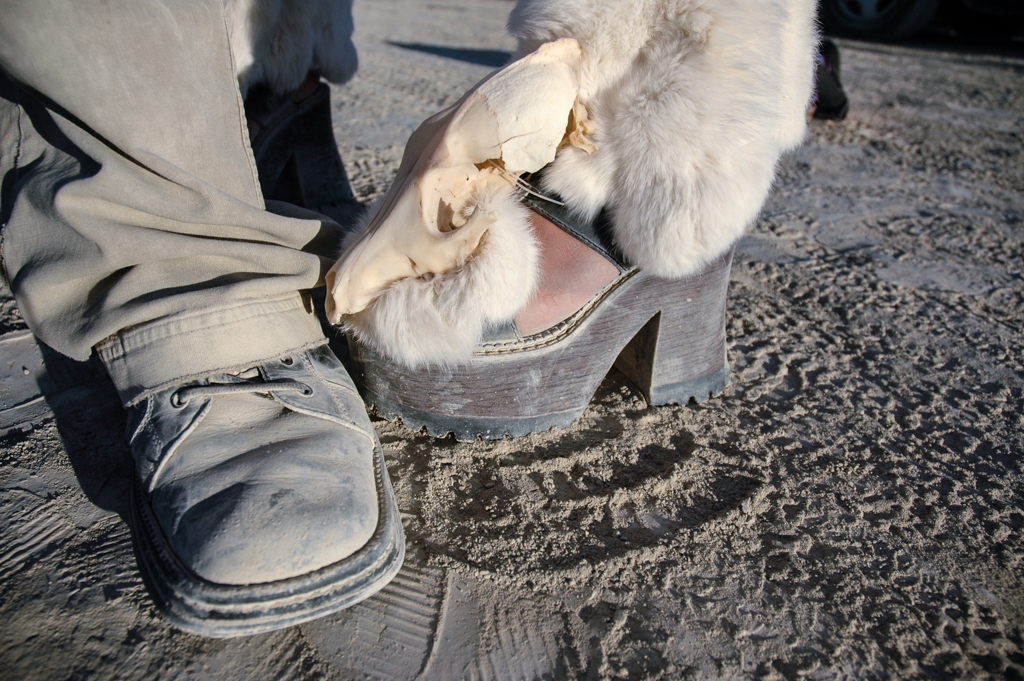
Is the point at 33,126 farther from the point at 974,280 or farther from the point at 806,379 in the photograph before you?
the point at 974,280

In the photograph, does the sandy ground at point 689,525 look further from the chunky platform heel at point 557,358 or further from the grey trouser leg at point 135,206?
the grey trouser leg at point 135,206

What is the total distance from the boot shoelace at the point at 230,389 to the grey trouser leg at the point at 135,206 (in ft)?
0.07

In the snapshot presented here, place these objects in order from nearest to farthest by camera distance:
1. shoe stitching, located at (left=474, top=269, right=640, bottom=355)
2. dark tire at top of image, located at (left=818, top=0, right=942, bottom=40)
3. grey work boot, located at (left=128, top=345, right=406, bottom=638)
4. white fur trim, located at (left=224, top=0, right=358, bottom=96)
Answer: grey work boot, located at (left=128, top=345, right=406, bottom=638)
shoe stitching, located at (left=474, top=269, right=640, bottom=355)
white fur trim, located at (left=224, top=0, right=358, bottom=96)
dark tire at top of image, located at (left=818, top=0, right=942, bottom=40)

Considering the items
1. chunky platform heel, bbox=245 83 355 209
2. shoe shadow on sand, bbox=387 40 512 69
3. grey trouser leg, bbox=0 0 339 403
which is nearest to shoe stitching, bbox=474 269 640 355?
grey trouser leg, bbox=0 0 339 403

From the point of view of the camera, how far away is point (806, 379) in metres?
1.15

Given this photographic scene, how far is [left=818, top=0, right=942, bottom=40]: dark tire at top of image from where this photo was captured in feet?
14.9

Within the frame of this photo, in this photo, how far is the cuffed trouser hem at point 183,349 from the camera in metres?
0.80

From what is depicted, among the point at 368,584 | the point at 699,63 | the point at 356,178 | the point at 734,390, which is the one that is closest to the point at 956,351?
the point at 734,390

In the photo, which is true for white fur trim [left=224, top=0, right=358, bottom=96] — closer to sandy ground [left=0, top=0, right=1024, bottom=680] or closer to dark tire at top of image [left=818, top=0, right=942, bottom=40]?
sandy ground [left=0, top=0, right=1024, bottom=680]

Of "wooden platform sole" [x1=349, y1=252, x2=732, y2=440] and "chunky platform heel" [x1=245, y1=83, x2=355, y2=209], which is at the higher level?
"chunky platform heel" [x1=245, y1=83, x2=355, y2=209]

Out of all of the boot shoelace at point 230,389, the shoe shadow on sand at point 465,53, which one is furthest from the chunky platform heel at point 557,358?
the shoe shadow on sand at point 465,53

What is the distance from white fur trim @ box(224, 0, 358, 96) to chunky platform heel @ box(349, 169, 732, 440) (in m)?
0.64

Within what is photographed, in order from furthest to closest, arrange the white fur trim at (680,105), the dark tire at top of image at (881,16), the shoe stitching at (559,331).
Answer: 1. the dark tire at top of image at (881,16)
2. the shoe stitching at (559,331)
3. the white fur trim at (680,105)

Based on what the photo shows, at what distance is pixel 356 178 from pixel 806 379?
1.33m
